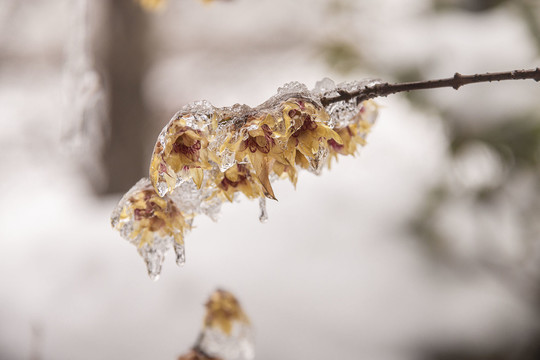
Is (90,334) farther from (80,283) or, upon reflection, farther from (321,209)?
(321,209)

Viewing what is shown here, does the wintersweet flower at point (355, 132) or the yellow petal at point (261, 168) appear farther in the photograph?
the wintersweet flower at point (355, 132)

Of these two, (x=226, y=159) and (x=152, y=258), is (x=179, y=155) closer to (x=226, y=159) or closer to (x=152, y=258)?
(x=226, y=159)

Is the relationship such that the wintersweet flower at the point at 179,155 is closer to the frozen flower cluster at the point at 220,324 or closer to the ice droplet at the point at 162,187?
the ice droplet at the point at 162,187

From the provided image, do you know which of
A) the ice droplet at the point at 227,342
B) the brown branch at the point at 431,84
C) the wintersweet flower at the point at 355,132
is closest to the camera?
the brown branch at the point at 431,84

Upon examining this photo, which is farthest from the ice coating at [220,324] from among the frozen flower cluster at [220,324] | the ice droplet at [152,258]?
the ice droplet at [152,258]

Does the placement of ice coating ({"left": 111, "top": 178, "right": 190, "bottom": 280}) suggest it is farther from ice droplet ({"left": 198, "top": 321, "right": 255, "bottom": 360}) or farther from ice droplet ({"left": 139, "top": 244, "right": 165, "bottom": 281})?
ice droplet ({"left": 198, "top": 321, "right": 255, "bottom": 360})

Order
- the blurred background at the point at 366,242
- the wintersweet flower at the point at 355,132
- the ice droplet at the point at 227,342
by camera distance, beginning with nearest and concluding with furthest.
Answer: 1. the wintersweet flower at the point at 355,132
2. the ice droplet at the point at 227,342
3. the blurred background at the point at 366,242

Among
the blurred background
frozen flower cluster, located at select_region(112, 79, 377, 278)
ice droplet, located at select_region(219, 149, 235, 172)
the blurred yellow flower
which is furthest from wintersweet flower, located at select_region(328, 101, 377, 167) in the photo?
the blurred background
